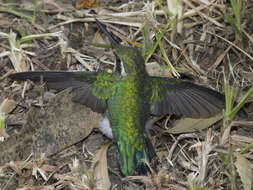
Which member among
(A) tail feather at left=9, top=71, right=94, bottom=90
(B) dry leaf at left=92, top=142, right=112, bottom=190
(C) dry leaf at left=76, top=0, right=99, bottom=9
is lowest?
(B) dry leaf at left=92, top=142, right=112, bottom=190

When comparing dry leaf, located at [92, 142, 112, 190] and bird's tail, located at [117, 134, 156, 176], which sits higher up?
bird's tail, located at [117, 134, 156, 176]

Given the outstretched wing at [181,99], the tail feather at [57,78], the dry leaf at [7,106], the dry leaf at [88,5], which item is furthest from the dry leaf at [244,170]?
the dry leaf at [88,5]

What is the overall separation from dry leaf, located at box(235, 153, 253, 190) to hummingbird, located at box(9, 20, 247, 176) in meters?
0.44

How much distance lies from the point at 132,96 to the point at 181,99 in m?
0.42

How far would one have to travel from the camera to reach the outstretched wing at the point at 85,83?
3389mm

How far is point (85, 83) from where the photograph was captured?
3.45 metres

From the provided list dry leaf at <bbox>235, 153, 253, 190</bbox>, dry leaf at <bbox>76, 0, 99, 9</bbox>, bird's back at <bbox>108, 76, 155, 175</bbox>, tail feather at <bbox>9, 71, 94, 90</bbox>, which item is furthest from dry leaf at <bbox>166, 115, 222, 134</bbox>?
dry leaf at <bbox>76, 0, 99, 9</bbox>

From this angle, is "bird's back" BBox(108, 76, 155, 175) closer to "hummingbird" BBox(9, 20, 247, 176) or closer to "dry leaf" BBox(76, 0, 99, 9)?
"hummingbird" BBox(9, 20, 247, 176)

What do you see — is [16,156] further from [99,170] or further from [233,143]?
[233,143]

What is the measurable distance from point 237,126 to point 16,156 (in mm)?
1796

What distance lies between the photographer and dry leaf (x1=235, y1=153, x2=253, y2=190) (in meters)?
2.83

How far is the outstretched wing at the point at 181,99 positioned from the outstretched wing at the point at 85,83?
382mm

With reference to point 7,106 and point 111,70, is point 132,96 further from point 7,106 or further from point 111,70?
point 7,106

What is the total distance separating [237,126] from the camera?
3.49m
